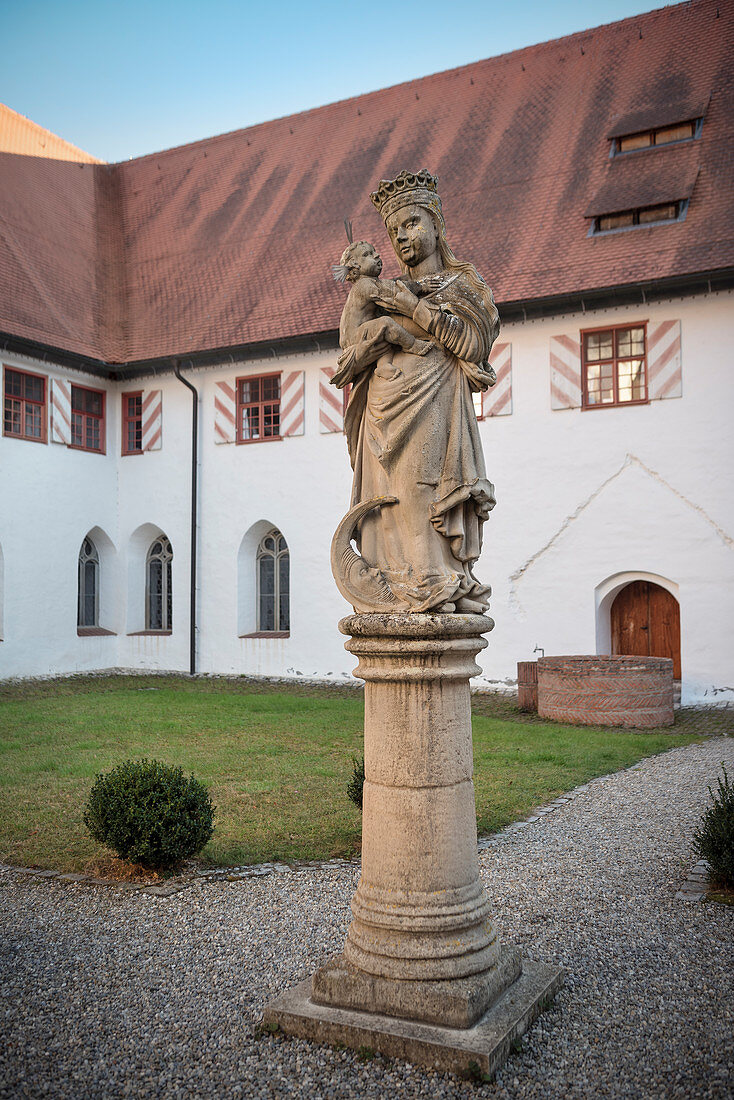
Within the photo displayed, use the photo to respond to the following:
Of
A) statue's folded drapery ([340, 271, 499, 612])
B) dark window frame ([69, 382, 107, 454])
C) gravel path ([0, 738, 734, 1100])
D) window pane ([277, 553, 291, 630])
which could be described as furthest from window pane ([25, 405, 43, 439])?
statue's folded drapery ([340, 271, 499, 612])

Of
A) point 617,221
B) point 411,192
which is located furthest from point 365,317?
point 617,221

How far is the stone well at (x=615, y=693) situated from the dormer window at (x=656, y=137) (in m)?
10.2

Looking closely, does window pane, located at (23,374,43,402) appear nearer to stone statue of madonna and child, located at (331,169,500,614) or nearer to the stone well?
the stone well

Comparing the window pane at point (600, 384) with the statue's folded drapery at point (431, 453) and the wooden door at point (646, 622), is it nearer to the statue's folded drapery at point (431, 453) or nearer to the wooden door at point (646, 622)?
the wooden door at point (646, 622)

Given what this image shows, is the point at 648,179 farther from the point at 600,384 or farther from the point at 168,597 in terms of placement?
the point at 168,597

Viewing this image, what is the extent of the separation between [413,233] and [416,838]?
2.65 metres

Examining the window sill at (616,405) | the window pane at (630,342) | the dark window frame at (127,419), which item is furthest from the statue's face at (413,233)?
the dark window frame at (127,419)

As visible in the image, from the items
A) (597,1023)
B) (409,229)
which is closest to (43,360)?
(409,229)

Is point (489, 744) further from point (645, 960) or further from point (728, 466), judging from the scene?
point (728, 466)

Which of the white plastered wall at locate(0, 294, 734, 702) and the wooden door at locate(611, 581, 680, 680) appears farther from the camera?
the wooden door at locate(611, 581, 680, 680)

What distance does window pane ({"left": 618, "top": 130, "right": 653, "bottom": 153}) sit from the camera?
17.5 metres

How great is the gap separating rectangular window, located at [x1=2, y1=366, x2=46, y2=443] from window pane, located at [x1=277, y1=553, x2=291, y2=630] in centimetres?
572

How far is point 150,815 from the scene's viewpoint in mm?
5891

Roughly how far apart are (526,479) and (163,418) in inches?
346
